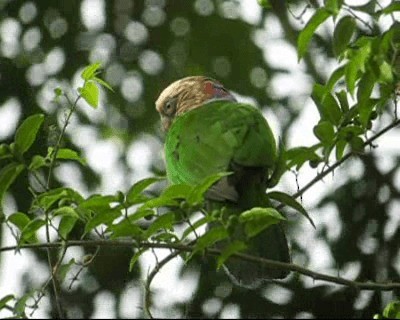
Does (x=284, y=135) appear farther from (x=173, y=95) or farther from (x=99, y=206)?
(x=99, y=206)

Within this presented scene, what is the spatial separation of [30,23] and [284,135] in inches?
51.5

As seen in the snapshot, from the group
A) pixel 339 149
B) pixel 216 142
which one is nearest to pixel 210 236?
pixel 339 149

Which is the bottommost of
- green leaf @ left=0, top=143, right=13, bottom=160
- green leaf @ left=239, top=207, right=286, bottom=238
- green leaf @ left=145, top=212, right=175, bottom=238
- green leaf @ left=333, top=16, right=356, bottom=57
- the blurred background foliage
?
the blurred background foliage

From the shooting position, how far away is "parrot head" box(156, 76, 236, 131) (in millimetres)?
3652

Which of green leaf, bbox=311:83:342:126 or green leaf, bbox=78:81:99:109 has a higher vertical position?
green leaf, bbox=311:83:342:126

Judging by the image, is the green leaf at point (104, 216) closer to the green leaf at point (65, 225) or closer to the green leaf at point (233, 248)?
the green leaf at point (65, 225)

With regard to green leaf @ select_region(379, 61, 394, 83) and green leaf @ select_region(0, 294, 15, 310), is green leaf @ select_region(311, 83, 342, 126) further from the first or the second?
green leaf @ select_region(0, 294, 15, 310)

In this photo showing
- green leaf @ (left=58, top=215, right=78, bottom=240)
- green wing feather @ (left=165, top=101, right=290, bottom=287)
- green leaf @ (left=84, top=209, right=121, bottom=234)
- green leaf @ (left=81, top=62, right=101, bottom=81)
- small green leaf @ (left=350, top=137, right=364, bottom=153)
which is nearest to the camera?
green leaf @ (left=84, top=209, right=121, bottom=234)

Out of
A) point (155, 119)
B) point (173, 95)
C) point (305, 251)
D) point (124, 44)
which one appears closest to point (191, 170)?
point (173, 95)

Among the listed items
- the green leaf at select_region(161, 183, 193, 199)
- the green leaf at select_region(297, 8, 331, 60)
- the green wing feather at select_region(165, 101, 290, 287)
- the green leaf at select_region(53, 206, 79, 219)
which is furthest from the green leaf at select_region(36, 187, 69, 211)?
the green leaf at select_region(297, 8, 331, 60)

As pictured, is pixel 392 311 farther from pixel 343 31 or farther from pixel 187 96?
pixel 187 96

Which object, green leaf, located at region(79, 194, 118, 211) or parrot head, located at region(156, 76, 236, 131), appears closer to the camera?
green leaf, located at region(79, 194, 118, 211)

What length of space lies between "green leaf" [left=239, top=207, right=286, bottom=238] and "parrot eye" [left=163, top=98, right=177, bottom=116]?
151cm

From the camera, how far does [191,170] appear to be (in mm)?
2881
